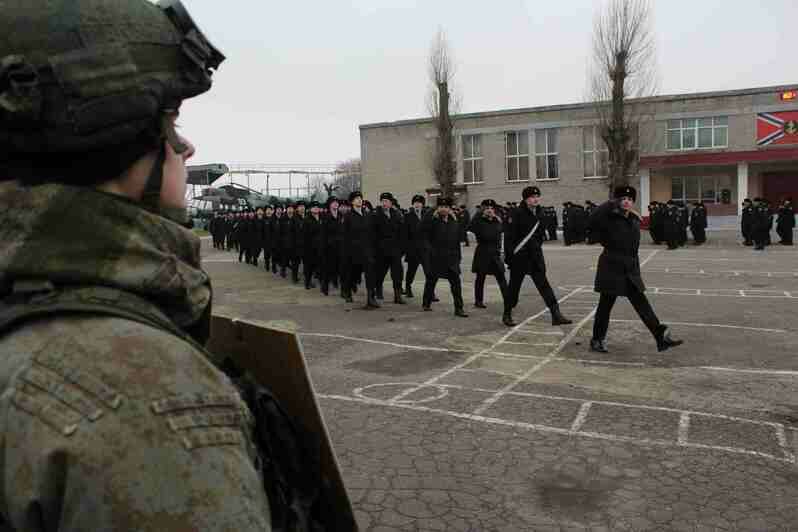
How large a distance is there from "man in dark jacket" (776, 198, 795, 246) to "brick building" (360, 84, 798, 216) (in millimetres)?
12761

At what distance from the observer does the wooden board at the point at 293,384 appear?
134cm

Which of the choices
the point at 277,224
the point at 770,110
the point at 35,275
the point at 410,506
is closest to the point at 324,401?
the point at 410,506

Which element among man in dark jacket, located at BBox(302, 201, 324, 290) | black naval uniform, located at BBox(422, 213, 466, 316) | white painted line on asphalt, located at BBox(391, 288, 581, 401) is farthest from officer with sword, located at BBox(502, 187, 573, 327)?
man in dark jacket, located at BBox(302, 201, 324, 290)

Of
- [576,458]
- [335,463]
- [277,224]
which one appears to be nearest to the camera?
[335,463]

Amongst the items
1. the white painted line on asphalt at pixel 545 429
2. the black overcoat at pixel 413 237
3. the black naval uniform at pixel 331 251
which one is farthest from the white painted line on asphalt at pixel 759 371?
the black naval uniform at pixel 331 251

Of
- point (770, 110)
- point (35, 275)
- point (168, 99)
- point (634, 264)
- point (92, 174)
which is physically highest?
point (770, 110)

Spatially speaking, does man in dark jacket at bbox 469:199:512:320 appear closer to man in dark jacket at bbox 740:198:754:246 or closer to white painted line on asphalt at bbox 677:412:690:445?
white painted line on asphalt at bbox 677:412:690:445

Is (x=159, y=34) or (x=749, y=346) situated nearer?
(x=159, y=34)

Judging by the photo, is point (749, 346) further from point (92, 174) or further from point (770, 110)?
point (770, 110)

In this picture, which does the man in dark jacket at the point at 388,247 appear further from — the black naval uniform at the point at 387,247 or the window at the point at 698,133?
the window at the point at 698,133

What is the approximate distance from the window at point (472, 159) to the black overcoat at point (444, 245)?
1213 inches

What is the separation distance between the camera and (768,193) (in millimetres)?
38906

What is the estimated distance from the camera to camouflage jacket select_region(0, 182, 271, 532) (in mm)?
884

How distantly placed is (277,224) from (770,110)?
2812cm
